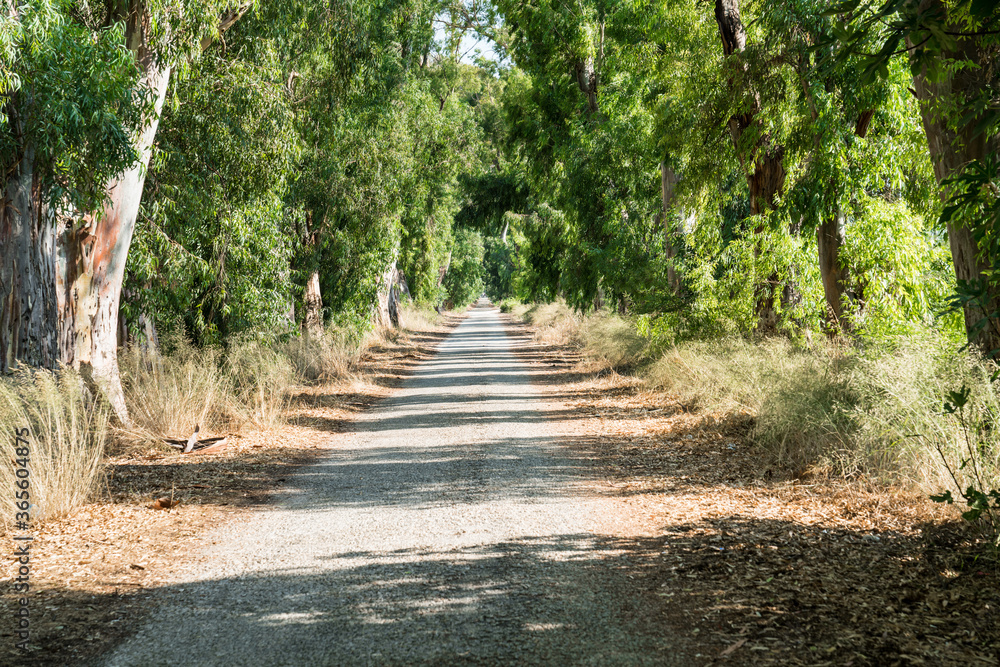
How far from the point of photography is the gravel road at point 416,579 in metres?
4.00

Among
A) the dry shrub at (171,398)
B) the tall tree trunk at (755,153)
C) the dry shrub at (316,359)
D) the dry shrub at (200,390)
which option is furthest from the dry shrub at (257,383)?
the tall tree trunk at (755,153)

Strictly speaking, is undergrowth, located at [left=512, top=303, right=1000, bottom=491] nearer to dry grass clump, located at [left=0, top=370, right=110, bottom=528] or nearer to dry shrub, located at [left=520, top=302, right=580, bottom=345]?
dry grass clump, located at [left=0, top=370, right=110, bottom=528]

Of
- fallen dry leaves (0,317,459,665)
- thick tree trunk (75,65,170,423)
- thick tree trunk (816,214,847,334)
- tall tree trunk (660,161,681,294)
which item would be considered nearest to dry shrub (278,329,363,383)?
fallen dry leaves (0,317,459,665)

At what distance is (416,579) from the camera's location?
16.3 feet

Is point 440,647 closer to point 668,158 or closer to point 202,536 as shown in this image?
point 202,536

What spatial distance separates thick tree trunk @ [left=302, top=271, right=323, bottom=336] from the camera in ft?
66.6

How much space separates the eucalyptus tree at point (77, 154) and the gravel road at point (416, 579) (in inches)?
146

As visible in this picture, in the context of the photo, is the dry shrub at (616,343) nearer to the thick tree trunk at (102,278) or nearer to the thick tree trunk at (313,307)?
the thick tree trunk at (313,307)

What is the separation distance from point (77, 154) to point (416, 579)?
Result: 6.43m

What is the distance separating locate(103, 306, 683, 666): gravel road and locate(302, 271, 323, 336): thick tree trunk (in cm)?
1186

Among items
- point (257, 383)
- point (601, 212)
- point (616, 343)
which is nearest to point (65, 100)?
point (257, 383)

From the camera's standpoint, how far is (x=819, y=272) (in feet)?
38.9

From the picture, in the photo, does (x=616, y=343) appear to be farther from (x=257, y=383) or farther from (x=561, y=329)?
(x=561, y=329)

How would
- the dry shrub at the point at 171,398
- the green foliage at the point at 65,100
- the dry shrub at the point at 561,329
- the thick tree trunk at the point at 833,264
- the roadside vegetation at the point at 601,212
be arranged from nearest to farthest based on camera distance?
the roadside vegetation at the point at 601,212, the green foliage at the point at 65,100, the dry shrub at the point at 171,398, the thick tree trunk at the point at 833,264, the dry shrub at the point at 561,329
